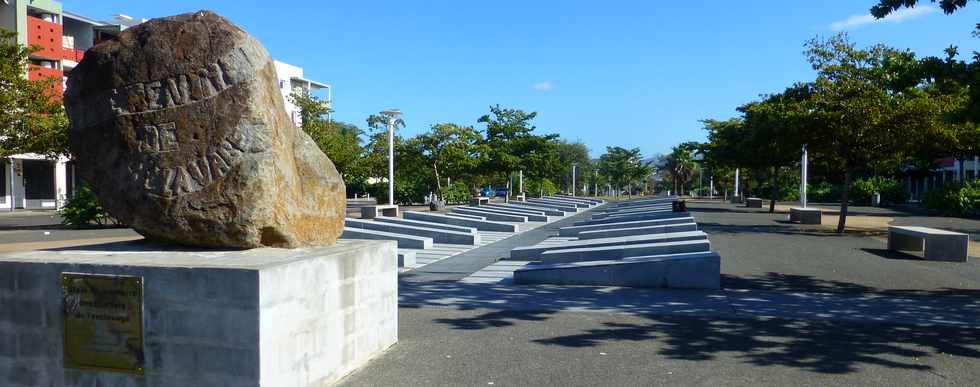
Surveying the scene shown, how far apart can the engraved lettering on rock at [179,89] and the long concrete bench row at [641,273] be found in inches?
232

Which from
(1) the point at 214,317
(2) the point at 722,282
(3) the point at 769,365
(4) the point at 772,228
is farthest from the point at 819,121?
(1) the point at 214,317

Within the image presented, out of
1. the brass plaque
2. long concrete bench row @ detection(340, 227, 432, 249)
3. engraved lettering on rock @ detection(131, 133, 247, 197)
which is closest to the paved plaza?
the brass plaque

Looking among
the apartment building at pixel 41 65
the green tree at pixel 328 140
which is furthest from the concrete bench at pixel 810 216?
the apartment building at pixel 41 65

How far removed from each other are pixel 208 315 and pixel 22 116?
65.7 ft

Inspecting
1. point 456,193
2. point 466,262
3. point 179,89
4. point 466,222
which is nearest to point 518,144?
point 456,193

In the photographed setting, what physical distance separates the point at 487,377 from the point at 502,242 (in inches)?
486

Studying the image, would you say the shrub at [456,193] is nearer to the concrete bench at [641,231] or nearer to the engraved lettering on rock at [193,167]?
the concrete bench at [641,231]

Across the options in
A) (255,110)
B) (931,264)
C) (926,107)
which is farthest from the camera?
(926,107)

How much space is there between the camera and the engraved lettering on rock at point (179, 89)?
4828 millimetres

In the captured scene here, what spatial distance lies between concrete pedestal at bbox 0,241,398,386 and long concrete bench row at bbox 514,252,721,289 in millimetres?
4796

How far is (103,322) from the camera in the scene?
4.45m

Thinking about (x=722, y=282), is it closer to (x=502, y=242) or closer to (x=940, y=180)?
(x=502, y=242)

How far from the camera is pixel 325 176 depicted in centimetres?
568

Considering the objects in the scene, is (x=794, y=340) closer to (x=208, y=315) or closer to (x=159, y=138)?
(x=208, y=315)
